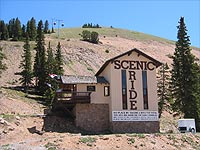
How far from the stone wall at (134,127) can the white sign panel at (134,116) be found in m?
0.33

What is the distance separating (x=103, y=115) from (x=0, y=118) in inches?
442

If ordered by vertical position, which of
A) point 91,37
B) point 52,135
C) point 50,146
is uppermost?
point 91,37

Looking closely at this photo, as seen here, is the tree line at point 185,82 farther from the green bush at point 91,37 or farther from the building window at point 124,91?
the green bush at point 91,37

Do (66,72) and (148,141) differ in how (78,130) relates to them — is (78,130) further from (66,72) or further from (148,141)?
(66,72)

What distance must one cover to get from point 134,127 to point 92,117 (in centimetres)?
477

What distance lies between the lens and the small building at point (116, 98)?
36312 mm

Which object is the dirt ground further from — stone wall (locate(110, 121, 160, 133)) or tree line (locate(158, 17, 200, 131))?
tree line (locate(158, 17, 200, 131))

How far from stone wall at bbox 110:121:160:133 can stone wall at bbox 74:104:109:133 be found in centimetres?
112

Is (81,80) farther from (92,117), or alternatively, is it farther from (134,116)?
(134,116)

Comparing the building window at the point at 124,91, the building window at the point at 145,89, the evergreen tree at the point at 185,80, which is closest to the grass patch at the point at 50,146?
the building window at the point at 124,91

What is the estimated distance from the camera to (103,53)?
9650 centimetres

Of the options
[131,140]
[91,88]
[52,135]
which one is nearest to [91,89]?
[91,88]

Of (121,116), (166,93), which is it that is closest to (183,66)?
(166,93)

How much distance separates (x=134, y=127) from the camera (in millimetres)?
36906
